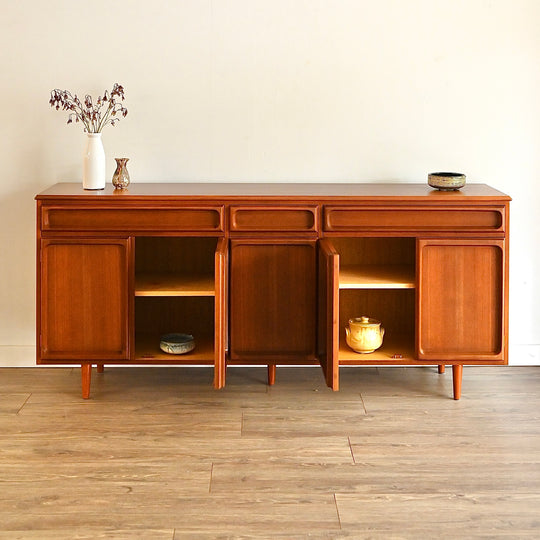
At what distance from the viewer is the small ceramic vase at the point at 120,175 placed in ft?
12.1

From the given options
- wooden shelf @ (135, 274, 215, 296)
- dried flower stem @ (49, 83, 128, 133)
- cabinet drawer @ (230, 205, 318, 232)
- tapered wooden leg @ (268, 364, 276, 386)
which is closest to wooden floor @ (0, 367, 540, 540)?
tapered wooden leg @ (268, 364, 276, 386)

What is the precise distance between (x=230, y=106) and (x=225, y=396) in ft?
4.08

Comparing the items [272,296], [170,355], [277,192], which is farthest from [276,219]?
[170,355]

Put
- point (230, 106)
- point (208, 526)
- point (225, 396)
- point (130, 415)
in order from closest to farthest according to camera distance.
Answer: point (208, 526) < point (130, 415) < point (225, 396) < point (230, 106)

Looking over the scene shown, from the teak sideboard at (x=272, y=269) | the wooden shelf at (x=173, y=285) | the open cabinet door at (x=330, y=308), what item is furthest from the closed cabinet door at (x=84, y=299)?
the open cabinet door at (x=330, y=308)

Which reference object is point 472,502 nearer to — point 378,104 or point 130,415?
Answer: point 130,415

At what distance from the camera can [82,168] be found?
3943mm

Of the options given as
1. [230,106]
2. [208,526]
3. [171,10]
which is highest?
[171,10]

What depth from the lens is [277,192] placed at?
12.0 ft

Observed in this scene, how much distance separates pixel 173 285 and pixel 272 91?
3.15 feet

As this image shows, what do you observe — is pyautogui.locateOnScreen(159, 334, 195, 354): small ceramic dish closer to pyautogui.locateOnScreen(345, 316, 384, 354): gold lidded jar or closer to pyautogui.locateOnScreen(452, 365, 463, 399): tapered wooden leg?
pyautogui.locateOnScreen(345, 316, 384, 354): gold lidded jar

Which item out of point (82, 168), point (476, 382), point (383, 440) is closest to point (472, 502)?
point (383, 440)

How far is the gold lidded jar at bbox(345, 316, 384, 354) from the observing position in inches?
143

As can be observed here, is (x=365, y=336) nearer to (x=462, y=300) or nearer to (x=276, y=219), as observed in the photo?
(x=462, y=300)
